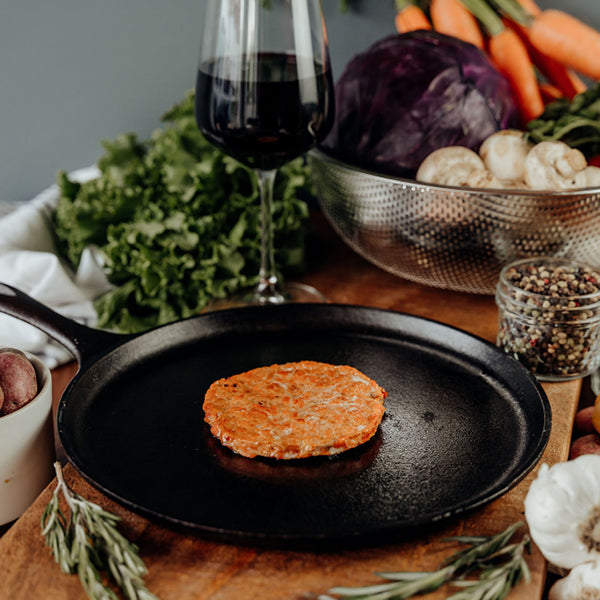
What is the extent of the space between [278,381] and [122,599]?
41cm

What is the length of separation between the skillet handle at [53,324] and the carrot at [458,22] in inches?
40.8

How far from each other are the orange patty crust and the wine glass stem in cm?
34

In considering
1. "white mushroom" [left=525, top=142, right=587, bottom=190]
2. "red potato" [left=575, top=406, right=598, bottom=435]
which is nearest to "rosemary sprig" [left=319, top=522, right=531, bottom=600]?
"red potato" [left=575, top=406, right=598, bottom=435]

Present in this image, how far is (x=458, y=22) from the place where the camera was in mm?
1595

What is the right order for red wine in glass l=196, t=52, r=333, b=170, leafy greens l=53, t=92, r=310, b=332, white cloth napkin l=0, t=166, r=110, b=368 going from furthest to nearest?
1. leafy greens l=53, t=92, r=310, b=332
2. white cloth napkin l=0, t=166, r=110, b=368
3. red wine in glass l=196, t=52, r=333, b=170

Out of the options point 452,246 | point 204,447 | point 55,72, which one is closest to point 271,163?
point 452,246

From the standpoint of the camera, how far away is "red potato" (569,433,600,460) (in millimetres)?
1033

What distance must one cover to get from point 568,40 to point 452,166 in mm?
497

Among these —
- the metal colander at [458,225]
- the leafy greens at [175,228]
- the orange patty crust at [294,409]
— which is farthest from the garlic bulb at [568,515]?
the leafy greens at [175,228]

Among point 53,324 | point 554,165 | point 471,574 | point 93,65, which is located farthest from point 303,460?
point 93,65

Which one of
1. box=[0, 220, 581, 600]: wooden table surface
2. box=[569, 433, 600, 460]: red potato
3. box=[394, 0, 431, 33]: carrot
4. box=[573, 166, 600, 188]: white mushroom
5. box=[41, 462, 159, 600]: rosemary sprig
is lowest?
box=[569, 433, 600, 460]: red potato

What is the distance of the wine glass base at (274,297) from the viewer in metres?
1.41

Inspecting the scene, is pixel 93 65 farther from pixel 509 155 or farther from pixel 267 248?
pixel 509 155

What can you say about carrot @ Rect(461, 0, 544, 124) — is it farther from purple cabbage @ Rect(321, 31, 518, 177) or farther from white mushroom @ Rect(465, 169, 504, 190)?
white mushroom @ Rect(465, 169, 504, 190)
